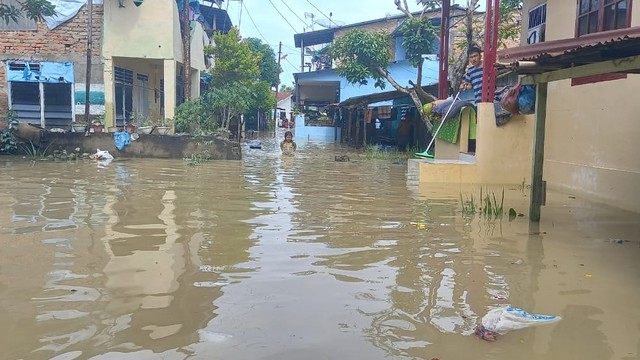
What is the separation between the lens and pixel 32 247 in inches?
200

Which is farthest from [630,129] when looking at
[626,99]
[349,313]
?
[349,313]

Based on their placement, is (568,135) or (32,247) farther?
(568,135)

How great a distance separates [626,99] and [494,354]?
6.40 metres

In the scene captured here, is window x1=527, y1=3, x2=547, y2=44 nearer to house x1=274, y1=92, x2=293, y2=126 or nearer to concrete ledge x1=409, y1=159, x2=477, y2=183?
concrete ledge x1=409, y1=159, x2=477, y2=183

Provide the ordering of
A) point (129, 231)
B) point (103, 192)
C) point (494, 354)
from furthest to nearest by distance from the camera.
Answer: point (103, 192), point (129, 231), point (494, 354)

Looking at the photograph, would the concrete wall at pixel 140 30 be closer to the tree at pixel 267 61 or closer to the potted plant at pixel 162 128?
the potted plant at pixel 162 128

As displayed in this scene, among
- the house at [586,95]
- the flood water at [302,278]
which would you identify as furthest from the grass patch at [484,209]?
the house at [586,95]

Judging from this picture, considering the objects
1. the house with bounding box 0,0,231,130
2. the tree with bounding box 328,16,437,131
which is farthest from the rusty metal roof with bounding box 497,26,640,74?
the house with bounding box 0,0,231,130

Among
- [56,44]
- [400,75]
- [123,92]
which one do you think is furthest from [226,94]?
[400,75]

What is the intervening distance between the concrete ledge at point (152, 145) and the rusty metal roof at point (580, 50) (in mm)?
10295

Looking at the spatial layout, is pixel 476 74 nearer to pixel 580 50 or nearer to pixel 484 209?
pixel 484 209

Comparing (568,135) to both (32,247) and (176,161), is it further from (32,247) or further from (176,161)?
(176,161)

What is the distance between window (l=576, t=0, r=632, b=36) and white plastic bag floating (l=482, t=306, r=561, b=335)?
6.43m

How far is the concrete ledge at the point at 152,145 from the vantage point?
48.6ft
